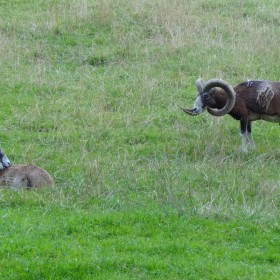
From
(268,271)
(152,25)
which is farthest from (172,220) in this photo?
(152,25)

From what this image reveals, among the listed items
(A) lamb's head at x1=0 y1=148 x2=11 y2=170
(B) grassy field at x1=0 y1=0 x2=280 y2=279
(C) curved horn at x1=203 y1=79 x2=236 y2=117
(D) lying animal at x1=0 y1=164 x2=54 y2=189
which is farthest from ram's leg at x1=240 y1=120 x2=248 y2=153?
(A) lamb's head at x1=0 y1=148 x2=11 y2=170

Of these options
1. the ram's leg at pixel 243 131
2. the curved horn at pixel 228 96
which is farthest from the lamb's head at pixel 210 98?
the ram's leg at pixel 243 131

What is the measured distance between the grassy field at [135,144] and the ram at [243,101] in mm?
393

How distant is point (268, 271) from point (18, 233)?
2884 millimetres

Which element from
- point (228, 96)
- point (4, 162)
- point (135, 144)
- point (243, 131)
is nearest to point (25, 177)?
point (4, 162)

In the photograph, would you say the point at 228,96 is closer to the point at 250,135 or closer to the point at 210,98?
the point at 210,98

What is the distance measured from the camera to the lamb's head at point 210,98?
48.2ft

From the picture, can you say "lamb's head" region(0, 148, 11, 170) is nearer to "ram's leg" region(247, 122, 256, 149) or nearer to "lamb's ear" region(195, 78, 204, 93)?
"lamb's ear" region(195, 78, 204, 93)

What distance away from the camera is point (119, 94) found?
1664cm

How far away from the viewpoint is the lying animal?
1199cm

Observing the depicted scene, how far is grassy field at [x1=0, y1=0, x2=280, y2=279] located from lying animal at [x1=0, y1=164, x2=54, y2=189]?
293mm

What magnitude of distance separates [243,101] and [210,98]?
59cm

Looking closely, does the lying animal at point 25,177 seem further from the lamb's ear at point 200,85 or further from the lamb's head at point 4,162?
the lamb's ear at point 200,85

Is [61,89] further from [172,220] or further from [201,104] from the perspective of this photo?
[172,220]
